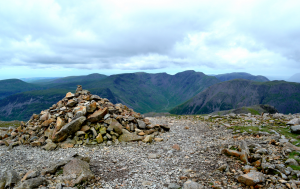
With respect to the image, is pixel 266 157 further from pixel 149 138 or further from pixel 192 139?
pixel 149 138

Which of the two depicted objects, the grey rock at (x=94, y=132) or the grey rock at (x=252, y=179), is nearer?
the grey rock at (x=252, y=179)

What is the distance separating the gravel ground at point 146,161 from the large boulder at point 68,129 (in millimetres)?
2077

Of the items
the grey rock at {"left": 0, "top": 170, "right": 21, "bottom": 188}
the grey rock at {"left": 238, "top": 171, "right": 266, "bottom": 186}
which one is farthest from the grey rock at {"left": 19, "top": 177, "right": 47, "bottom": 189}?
the grey rock at {"left": 238, "top": 171, "right": 266, "bottom": 186}

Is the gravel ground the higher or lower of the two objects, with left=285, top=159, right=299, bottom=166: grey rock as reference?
lower

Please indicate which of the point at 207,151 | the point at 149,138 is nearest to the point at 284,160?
the point at 207,151

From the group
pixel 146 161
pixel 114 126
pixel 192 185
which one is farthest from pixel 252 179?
pixel 114 126

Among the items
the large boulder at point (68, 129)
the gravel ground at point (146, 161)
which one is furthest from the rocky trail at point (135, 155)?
the large boulder at point (68, 129)

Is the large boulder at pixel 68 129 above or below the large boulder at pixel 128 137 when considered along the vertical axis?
above

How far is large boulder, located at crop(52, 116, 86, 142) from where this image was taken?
2136cm

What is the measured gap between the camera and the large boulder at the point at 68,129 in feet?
70.1

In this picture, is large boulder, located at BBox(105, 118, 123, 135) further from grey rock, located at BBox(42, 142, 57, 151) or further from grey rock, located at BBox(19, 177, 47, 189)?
grey rock, located at BBox(19, 177, 47, 189)

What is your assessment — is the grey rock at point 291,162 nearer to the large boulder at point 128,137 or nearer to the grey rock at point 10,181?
the large boulder at point 128,137

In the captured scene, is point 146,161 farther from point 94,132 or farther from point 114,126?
point 94,132

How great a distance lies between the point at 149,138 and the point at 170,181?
9981mm
